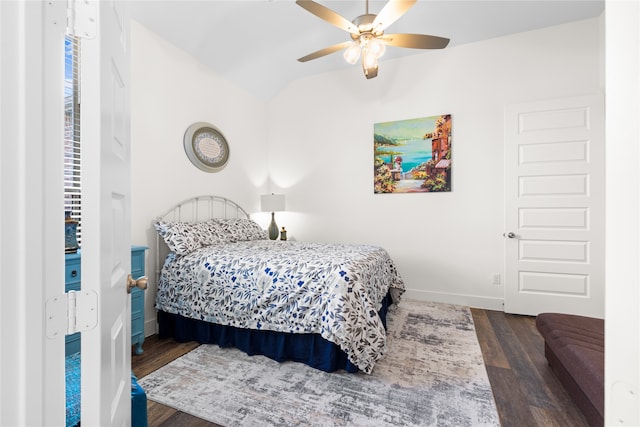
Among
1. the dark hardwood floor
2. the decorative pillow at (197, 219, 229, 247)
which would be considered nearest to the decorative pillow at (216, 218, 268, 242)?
the decorative pillow at (197, 219, 229, 247)

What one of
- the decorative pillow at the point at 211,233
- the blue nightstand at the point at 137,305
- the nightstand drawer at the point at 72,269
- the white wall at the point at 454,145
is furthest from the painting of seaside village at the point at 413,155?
the nightstand drawer at the point at 72,269

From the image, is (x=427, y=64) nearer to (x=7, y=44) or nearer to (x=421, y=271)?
(x=421, y=271)

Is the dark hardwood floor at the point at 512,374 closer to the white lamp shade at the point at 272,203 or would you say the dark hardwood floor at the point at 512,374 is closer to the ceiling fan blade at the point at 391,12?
the white lamp shade at the point at 272,203

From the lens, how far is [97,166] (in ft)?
2.24

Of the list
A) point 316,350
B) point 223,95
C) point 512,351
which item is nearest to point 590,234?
point 512,351

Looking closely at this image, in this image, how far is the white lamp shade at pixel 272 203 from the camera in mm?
4072

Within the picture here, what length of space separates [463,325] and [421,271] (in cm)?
89

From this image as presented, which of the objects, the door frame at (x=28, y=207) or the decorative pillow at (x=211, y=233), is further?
the decorative pillow at (x=211, y=233)

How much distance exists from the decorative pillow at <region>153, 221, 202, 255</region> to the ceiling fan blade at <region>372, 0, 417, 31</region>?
2305mm

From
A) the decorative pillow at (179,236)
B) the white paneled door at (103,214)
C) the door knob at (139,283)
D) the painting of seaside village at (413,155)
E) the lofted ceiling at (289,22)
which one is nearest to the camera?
the white paneled door at (103,214)

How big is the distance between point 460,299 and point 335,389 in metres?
2.24

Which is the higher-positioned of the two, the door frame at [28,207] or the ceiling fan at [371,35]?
the ceiling fan at [371,35]

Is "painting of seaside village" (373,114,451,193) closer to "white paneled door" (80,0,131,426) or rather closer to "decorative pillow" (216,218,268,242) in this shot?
"decorative pillow" (216,218,268,242)

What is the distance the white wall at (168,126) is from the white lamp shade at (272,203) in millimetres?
304
